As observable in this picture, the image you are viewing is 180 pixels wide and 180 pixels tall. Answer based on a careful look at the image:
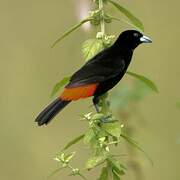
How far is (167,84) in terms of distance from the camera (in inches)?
308

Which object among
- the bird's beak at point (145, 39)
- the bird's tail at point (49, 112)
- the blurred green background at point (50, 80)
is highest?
the blurred green background at point (50, 80)

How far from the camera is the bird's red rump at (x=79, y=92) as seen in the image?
380cm

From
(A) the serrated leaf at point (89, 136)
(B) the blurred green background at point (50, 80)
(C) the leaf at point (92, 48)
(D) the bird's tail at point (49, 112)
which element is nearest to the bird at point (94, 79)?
(D) the bird's tail at point (49, 112)

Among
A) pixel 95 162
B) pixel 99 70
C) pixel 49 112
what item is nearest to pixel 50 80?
pixel 99 70

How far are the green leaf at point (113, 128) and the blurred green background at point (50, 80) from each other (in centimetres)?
365

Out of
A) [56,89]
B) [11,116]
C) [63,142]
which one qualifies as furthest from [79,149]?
[56,89]

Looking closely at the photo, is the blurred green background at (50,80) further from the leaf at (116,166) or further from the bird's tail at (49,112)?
the leaf at (116,166)

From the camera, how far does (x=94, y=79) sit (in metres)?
3.88

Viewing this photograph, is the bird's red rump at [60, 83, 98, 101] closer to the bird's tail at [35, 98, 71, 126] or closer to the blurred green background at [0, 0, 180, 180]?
the bird's tail at [35, 98, 71, 126]

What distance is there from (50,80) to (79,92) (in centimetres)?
408

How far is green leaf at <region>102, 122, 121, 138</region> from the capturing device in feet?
11.3

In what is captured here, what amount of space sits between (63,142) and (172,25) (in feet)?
4.06

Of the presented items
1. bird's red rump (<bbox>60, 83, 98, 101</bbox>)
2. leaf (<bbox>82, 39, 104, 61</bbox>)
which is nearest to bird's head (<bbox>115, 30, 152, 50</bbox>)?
bird's red rump (<bbox>60, 83, 98, 101</bbox>)

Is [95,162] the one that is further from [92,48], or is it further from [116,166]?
[92,48]
